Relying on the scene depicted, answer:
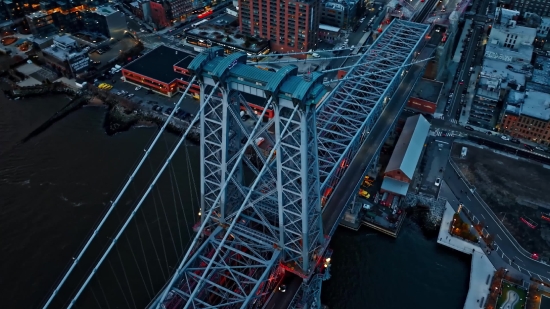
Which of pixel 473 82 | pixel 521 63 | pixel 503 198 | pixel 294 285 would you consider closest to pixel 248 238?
pixel 294 285

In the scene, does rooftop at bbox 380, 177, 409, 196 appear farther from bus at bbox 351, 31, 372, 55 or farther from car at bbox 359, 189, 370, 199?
bus at bbox 351, 31, 372, 55

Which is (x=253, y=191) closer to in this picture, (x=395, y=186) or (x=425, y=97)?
(x=395, y=186)

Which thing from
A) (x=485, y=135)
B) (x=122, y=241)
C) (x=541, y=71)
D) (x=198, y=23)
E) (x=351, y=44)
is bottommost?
(x=122, y=241)

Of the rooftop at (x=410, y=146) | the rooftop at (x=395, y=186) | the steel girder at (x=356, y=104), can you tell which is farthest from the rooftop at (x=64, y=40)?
the rooftop at (x=395, y=186)

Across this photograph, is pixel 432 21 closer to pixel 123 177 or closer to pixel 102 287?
pixel 123 177

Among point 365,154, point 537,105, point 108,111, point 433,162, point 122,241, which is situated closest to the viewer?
point 122,241

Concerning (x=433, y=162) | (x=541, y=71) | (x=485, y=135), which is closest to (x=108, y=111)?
(x=433, y=162)
